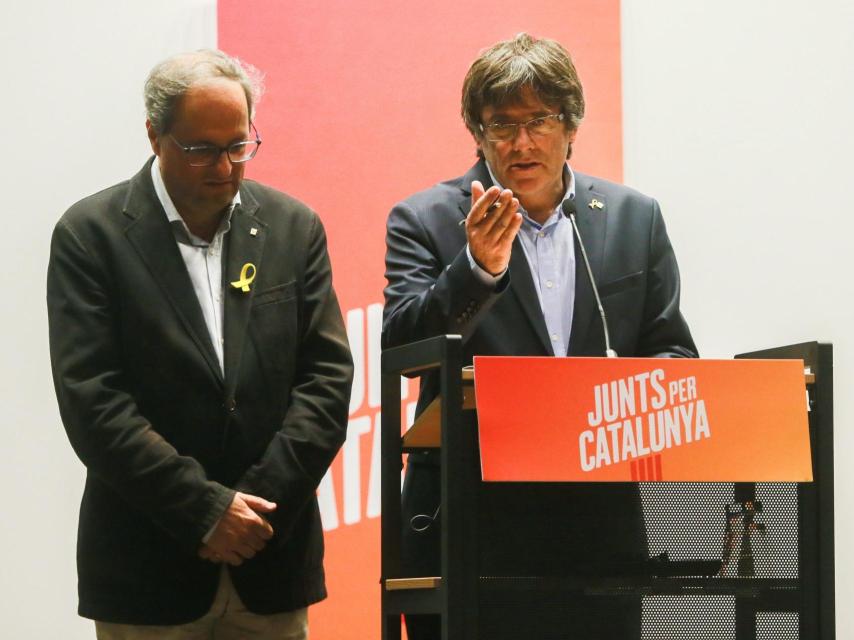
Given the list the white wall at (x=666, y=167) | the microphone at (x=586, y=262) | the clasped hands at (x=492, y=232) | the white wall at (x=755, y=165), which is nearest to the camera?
the clasped hands at (x=492, y=232)

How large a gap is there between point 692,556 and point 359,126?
7.19ft

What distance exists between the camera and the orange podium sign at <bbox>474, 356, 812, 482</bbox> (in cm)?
167

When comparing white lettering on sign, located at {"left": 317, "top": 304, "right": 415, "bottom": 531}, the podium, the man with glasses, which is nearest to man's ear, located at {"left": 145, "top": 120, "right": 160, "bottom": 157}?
the man with glasses

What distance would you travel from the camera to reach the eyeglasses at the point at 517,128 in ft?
7.68

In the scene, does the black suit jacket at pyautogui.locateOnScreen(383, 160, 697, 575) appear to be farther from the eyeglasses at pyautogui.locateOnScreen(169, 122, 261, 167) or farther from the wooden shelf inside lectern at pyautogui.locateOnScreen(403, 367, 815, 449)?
the eyeglasses at pyautogui.locateOnScreen(169, 122, 261, 167)

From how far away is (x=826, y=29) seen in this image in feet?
12.6

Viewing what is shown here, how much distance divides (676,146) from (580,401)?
2.49m

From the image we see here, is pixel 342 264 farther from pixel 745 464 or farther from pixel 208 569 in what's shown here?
pixel 745 464

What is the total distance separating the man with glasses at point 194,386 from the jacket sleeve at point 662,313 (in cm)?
59

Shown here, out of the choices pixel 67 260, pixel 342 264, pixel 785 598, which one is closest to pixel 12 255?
pixel 342 264

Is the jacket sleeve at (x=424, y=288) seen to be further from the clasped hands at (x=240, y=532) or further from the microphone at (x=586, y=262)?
the clasped hands at (x=240, y=532)

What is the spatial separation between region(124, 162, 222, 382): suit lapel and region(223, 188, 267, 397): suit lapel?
31 mm

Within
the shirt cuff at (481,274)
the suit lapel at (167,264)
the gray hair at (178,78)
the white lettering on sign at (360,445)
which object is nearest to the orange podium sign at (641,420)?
the shirt cuff at (481,274)

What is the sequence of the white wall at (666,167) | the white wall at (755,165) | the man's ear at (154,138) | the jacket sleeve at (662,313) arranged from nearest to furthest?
1. the jacket sleeve at (662,313)
2. the man's ear at (154,138)
3. the white wall at (666,167)
4. the white wall at (755,165)
